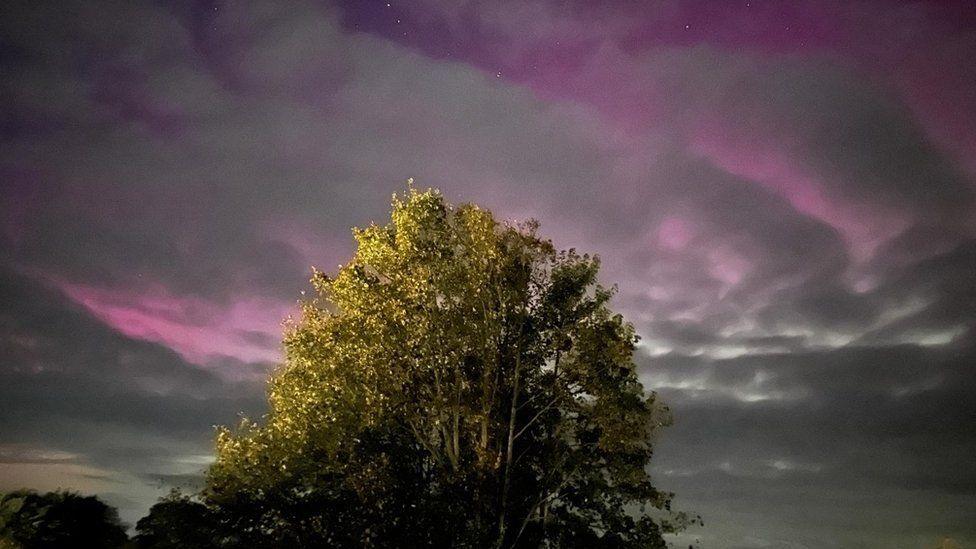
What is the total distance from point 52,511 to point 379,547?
1249 cm

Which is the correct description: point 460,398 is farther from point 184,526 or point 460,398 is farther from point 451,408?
point 184,526

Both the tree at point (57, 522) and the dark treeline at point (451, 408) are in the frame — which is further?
the dark treeline at point (451, 408)

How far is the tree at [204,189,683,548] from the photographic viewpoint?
32.8 metres

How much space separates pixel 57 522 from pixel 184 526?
8.36 metres

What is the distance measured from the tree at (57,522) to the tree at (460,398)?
5.26 meters

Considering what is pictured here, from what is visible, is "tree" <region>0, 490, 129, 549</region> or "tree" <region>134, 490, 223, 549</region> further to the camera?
"tree" <region>134, 490, 223, 549</region>

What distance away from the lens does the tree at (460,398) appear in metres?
32.8

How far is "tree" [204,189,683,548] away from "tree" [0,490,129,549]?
5.26 metres

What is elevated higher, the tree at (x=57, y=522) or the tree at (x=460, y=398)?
the tree at (x=460, y=398)

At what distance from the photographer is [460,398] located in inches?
1379

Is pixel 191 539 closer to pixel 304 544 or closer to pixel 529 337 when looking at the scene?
pixel 304 544

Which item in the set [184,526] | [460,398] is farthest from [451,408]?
[184,526]

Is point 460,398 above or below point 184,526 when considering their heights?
above

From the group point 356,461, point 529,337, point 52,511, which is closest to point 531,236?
point 529,337
